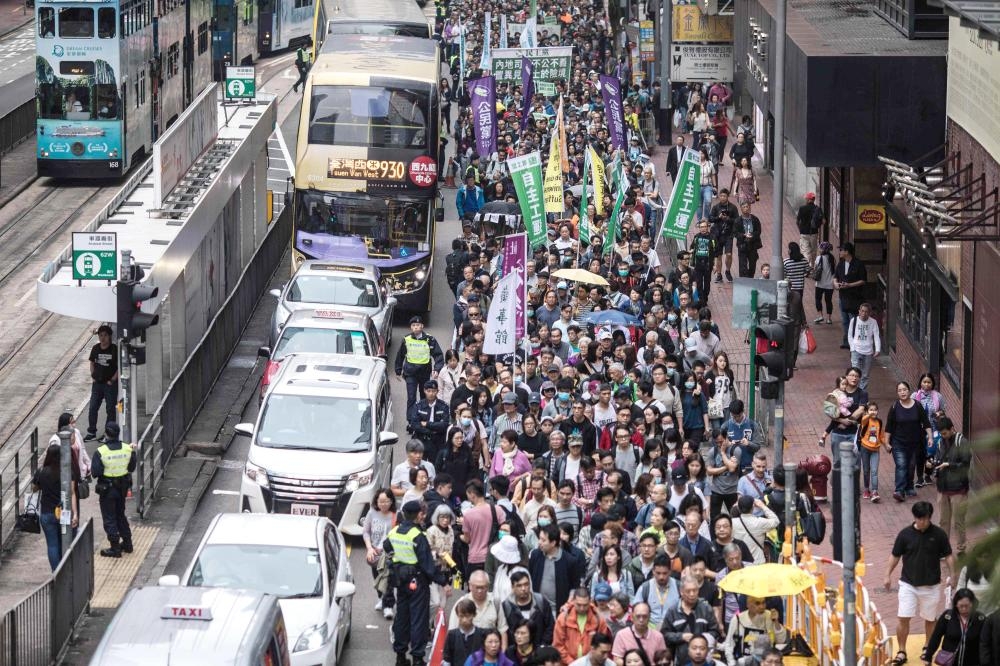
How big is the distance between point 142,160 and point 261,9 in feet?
75.2

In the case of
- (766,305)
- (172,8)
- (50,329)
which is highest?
(172,8)

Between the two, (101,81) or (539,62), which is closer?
(101,81)

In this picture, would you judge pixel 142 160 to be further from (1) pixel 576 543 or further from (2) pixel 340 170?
(1) pixel 576 543

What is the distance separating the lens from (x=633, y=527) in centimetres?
1677

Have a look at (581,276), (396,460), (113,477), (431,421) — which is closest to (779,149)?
(581,276)

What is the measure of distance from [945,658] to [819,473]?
6.35 metres

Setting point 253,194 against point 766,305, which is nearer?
point 766,305

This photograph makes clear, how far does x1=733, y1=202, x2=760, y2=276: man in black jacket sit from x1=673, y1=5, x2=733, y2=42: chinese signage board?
15.4 metres

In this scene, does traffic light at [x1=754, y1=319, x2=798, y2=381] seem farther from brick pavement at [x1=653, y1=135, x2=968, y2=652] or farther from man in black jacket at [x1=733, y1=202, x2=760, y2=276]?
man in black jacket at [x1=733, y1=202, x2=760, y2=276]

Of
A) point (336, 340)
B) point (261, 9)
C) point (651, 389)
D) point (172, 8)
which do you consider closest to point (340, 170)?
point (336, 340)

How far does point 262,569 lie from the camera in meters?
15.5

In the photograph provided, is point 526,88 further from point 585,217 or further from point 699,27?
point 585,217

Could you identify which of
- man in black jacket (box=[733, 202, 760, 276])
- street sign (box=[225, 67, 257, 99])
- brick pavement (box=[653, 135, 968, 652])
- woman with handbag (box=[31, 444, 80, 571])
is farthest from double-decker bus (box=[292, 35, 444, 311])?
woman with handbag (box=[31, 444, 80, 571])

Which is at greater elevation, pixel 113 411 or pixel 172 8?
pixel 172 8
